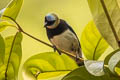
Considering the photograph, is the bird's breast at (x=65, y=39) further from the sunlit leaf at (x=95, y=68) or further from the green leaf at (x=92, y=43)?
the sunlit leaf at (x=95, y=68)

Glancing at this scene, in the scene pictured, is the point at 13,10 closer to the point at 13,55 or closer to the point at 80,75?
the point at 13,55

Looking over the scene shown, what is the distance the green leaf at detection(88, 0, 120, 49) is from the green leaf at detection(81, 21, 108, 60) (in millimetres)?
127

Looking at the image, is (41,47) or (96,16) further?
(41,47)

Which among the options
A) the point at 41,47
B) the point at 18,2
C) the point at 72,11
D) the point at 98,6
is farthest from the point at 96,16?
the point at 72,11

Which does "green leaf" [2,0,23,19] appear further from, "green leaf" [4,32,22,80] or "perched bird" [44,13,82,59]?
"perched bird" [44,13,82,59]

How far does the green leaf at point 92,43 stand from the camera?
0.59 meters

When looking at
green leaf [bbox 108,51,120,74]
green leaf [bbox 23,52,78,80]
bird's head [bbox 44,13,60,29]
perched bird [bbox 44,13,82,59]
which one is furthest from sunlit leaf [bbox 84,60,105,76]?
bird's head [bbox 44,13,60,29]

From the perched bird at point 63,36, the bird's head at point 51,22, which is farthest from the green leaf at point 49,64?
the bird's head at point 51,22

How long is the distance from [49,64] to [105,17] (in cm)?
16

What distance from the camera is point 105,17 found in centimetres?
46

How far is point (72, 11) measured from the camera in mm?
2033

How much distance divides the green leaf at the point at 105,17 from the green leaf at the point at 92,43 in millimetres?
127

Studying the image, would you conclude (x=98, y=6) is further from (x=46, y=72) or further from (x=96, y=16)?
(x=46, y=72)

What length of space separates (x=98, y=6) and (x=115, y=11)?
0.03 metres
